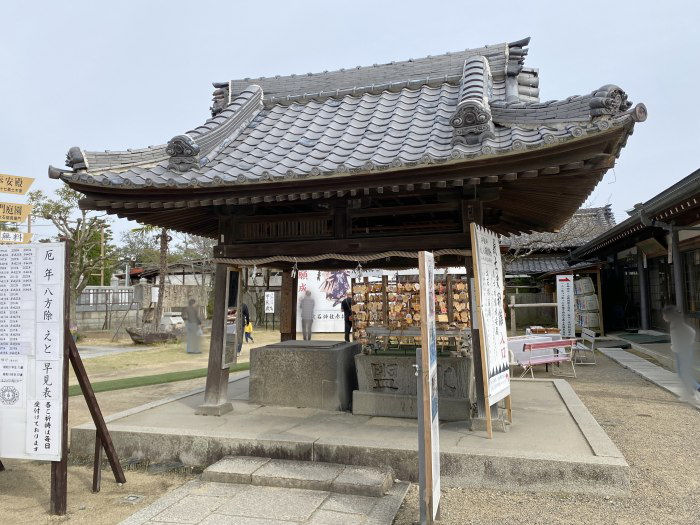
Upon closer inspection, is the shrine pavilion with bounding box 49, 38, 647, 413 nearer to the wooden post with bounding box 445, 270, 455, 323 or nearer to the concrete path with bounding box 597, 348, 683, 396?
the wooden post with bounding box 445, 270, 455, 323

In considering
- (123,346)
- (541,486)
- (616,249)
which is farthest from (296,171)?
(616,249)

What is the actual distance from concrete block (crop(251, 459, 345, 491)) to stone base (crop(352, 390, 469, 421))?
1521 mm

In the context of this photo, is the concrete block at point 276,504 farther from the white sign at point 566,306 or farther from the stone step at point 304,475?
the white sign at point 566,306

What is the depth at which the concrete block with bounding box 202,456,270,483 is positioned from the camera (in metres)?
4.98

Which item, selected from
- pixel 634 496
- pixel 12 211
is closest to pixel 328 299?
pixel 12 211

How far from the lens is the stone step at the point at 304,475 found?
468cm

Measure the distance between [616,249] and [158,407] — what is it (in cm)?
2042

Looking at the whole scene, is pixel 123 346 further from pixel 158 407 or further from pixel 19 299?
pixel 19 299

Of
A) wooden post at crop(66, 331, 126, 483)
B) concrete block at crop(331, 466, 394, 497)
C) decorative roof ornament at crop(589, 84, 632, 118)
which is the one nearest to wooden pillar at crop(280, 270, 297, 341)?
wooden post at crop(66, 331, 126, 483)

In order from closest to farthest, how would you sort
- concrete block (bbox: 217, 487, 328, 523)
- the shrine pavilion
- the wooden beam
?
concrete block (bbox: 217, 487, 328, 523) → the shrine pavilion → the wooden beam

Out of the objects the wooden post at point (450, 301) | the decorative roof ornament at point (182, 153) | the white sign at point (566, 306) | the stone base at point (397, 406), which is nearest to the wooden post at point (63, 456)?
the decorative roof ornament at point (182, 153)

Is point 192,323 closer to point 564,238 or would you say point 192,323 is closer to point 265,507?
point 265,507

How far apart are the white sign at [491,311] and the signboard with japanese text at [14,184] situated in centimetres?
1228

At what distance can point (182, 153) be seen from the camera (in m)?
6.23
